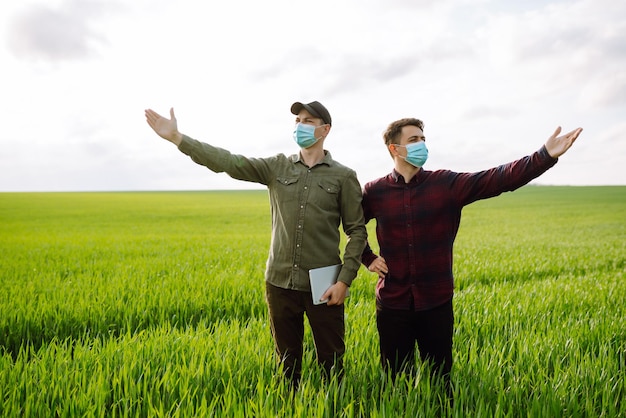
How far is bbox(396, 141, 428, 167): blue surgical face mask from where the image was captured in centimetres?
328

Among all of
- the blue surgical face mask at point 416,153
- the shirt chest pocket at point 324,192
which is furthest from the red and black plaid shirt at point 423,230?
the shirt chest pocket at point 324,192

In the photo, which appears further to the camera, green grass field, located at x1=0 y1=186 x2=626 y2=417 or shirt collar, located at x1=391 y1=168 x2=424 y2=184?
Answer: shirt collar, located at x1=391 y1=168 x2=424 y2=184

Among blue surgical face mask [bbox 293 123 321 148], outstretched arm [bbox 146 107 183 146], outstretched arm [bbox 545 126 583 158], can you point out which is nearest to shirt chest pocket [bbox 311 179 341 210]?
blue surgical face mask [bbox 293 123 321 148]

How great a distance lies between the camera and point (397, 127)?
3.40 metres

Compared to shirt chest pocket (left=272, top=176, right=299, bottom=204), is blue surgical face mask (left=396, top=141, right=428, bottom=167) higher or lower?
higher

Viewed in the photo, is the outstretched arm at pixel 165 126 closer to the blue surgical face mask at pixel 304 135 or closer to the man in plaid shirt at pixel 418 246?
the blue surgical face mask at pixel 304 135

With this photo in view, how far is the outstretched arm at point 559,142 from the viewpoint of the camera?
2922 millimetres

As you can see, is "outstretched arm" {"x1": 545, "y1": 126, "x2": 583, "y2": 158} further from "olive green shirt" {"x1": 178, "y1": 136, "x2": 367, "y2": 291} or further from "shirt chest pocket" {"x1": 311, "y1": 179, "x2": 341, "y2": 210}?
"shirt chest pocket" {"x1": 311, "y1": 179, "x2": 341, "y2": 210}

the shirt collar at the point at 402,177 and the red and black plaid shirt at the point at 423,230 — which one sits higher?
the shirt collar at the point at 402,177

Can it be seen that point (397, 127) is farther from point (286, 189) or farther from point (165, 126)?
point (165, 126)

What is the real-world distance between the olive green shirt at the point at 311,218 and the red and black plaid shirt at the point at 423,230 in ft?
0.79

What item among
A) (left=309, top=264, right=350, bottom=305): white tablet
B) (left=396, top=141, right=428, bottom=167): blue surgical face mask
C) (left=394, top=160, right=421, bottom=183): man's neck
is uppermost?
(left=396, top=141, right=428, bottom=167): blue surgical face mask

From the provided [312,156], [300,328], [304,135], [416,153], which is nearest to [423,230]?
[416,153]

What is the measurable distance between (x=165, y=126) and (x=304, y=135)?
3.38 feet
